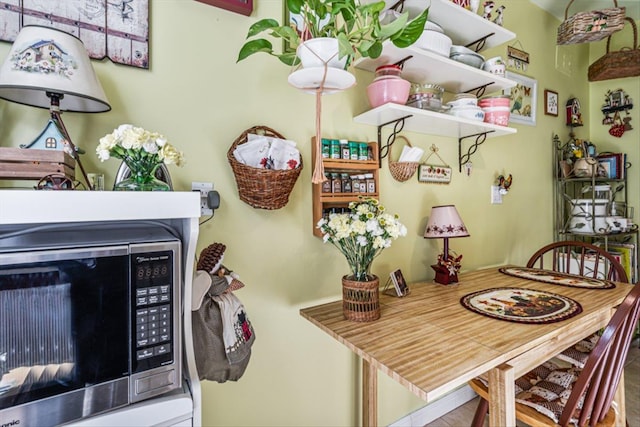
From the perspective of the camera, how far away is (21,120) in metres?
0.92

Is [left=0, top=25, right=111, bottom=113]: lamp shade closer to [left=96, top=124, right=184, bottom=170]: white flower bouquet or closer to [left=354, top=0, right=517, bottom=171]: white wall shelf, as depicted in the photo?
[left=96, top=124, right=184, bottom=170]: white flower bouquet

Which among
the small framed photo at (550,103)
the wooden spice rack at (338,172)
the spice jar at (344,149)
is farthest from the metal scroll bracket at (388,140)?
the small framed photo at (550,103)

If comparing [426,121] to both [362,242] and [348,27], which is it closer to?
[348,27]

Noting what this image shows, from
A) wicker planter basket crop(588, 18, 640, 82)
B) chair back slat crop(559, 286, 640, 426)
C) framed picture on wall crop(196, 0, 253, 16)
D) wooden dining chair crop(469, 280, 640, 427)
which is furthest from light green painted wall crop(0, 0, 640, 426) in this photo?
wicker planter basket crop(588, 18, 640, 82)

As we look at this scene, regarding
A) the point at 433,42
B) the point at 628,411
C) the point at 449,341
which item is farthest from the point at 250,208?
the point at 628,411

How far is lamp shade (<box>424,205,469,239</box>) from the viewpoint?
165cm

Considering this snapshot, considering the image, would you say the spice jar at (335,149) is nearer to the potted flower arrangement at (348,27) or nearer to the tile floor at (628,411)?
the potted flower arrangement at (348,27)

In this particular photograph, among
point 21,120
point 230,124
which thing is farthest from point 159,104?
point 21,120

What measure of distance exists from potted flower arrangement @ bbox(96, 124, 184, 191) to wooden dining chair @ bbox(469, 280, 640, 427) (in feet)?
4.63

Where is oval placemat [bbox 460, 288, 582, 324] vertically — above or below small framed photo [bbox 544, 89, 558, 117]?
below

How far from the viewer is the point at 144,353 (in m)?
0.67

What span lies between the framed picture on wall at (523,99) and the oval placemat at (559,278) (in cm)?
109

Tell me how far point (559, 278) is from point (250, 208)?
67.1 inches

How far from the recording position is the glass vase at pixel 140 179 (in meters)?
0.75
